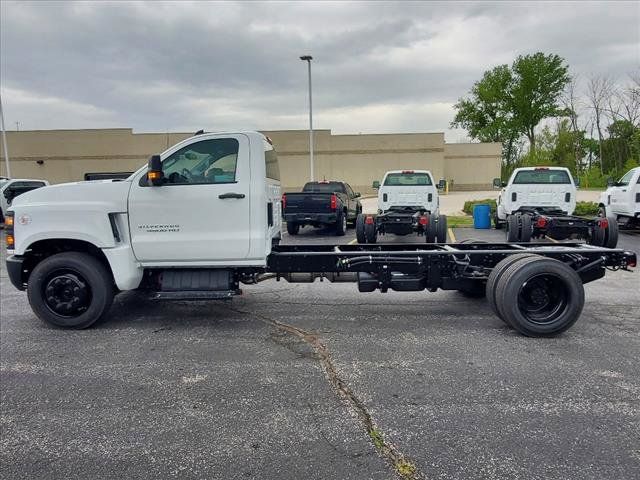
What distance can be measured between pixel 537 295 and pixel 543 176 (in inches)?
372

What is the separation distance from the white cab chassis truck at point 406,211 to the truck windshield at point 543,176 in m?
2.38

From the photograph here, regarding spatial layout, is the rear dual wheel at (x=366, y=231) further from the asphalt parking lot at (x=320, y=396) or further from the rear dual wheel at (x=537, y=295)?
the rear dual wheel at (x=537, y=295)

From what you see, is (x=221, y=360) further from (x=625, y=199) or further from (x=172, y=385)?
(x=625, y=199)

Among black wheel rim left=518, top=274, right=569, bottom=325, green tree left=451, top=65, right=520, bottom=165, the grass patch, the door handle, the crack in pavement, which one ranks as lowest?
the crack in pavement

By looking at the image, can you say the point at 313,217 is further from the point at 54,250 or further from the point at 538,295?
the point at 538,295

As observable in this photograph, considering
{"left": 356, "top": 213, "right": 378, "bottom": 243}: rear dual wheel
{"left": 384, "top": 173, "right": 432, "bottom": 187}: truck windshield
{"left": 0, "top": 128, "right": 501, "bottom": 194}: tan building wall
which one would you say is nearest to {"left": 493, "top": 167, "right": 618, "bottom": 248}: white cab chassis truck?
{"left": 384, "top": 173, "right": 432, "bottom": 187}: truck windshield

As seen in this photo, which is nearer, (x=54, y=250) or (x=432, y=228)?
(x=54, y=250)

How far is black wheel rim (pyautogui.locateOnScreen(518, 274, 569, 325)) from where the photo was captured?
5324mm

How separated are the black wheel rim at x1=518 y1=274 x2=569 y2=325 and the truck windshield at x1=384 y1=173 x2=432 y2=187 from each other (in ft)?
31.7

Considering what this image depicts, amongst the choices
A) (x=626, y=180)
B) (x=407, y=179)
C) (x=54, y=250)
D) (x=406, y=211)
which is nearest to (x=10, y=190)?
(x=407, y=179)

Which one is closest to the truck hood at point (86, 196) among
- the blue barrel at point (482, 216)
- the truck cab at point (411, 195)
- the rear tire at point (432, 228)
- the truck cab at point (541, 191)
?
the rear tire at point (432, 228)

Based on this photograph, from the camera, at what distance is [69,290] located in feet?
18.6

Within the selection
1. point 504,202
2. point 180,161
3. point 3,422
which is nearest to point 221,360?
point 3,422

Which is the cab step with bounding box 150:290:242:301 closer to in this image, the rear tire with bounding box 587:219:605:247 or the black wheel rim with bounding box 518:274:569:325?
the black wheel rim with bounding box 518:274:569:325
